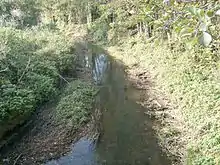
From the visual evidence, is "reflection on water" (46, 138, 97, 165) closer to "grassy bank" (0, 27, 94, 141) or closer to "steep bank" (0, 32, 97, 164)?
"steep bank" (0, 32, 97, 164)

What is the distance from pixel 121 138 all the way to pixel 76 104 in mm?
3297

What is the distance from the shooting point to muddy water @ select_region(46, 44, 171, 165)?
9367 millimetres

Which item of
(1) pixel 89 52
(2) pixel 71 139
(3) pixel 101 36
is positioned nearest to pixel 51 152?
(2) pixel 71 139

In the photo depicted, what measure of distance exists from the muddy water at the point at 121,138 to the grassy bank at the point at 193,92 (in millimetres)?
1188

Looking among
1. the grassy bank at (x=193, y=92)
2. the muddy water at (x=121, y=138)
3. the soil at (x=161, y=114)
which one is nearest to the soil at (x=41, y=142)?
the muddy water at (x=121, y=138)

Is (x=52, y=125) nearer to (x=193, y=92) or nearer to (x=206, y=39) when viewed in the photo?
(x=193, y=92)

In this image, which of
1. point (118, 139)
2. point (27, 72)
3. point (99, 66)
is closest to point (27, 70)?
point (27, 72)

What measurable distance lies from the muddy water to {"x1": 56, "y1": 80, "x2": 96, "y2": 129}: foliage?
635mm

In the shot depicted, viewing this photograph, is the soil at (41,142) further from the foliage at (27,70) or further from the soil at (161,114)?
the soil at (161,114)

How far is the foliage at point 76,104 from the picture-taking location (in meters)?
12.0

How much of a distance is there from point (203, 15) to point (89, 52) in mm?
25667

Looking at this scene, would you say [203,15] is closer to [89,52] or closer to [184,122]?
[184,122]

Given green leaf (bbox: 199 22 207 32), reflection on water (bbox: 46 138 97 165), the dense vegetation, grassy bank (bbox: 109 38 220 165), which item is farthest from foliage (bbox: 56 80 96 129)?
green leaf (bbox: 199 22 207 32)

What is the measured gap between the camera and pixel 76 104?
1316 cm
